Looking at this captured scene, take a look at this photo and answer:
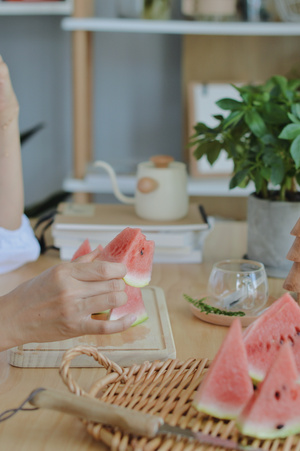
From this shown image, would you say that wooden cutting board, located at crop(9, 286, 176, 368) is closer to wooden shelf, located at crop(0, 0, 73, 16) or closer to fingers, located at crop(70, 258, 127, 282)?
fingers, located at crop(70, 258, 127, 282)

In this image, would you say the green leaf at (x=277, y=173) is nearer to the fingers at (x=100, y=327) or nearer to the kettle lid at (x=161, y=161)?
the kettle lid at (x=161, y=161)

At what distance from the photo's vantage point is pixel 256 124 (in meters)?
1.24

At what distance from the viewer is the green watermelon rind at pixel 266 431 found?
679 millimetres

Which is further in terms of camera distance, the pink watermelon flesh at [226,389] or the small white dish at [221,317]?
the small white dish at [221,317]

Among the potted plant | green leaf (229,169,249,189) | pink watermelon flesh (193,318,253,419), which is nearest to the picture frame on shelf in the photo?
the potted plant

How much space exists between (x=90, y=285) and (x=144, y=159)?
212 centimetres

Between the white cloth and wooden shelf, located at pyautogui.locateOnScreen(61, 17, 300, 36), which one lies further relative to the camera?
wooden shelf, located at pyautogui.locateOnScreen(61, 17, 300, 36)

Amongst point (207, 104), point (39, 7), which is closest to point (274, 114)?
point (207, 104)

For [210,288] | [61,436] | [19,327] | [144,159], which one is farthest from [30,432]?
[144,159]

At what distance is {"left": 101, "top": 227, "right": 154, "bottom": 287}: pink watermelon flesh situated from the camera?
101 cm

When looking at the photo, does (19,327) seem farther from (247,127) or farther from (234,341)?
(247,127)

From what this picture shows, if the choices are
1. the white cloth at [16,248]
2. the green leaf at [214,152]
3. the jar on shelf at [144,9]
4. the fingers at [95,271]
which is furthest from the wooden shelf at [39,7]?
the fingers at [95,271]

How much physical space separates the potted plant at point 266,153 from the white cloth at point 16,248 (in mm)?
442

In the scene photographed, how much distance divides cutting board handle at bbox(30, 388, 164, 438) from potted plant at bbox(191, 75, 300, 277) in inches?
25.5
